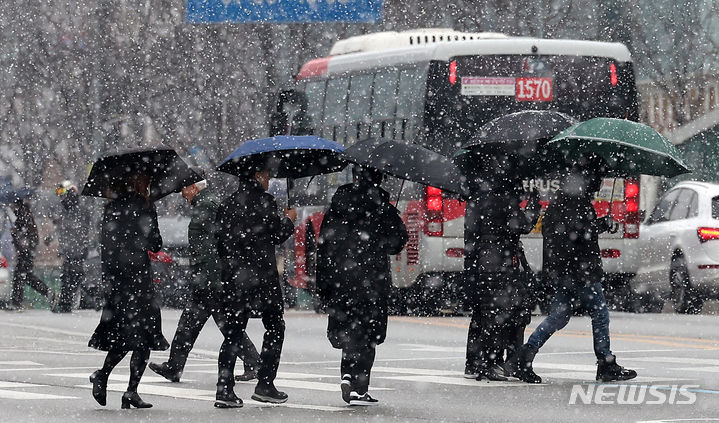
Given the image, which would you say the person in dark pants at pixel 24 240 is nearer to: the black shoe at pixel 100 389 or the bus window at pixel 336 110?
the bus window at pixel 336 110

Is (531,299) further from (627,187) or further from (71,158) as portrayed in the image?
(71,158)

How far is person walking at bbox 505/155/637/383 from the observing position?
13.6 metres

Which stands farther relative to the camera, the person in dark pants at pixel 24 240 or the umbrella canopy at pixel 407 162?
the person in dark pants at pixel 24 240

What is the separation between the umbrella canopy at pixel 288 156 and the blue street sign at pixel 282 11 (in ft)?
48.9

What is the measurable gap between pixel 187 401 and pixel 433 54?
12.4 meters

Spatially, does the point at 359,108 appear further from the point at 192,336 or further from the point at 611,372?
the point at 611,372

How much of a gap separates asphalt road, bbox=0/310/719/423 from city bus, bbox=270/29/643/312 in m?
2.69

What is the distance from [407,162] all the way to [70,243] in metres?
15.2

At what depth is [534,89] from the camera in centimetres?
2427

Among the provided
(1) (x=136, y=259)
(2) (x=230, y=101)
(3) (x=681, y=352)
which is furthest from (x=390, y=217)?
(2) (x=230, y=101)

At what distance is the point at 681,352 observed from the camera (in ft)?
55.9

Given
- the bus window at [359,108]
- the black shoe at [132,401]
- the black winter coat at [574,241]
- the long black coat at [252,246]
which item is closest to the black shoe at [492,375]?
the black winter coat at [574,241]

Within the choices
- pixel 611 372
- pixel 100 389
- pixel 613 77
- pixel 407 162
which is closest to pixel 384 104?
pixel 613 77

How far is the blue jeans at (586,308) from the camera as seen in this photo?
13.7 metres
